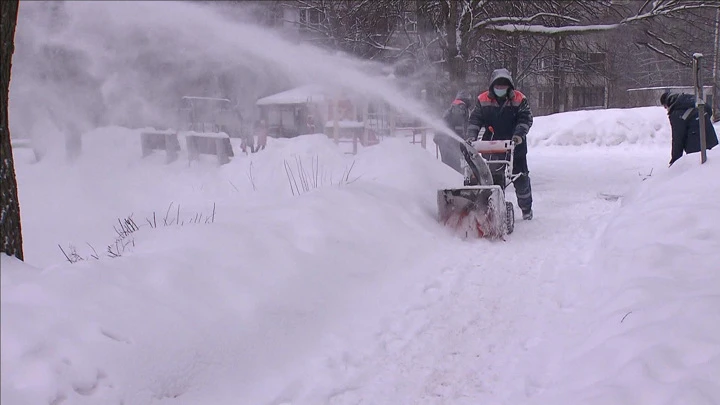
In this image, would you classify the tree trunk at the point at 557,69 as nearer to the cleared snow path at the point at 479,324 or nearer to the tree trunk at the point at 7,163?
the cleared snow path at the point at 479,324

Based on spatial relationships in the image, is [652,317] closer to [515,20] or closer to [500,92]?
[500,92]

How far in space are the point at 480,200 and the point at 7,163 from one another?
4.43 meters

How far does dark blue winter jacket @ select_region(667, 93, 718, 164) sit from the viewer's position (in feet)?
30.1

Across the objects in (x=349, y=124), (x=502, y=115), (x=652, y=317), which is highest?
(x=349, y=124)

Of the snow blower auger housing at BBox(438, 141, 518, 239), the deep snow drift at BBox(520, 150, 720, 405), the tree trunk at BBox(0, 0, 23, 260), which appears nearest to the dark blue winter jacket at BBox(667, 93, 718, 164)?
the snow blower auger housing at BBox(438, 141, 518, 239)

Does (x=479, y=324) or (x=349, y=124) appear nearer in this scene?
(x=479, y=324)

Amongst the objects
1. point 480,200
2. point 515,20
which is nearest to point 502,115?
point 480,200

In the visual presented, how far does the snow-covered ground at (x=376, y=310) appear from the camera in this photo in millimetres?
2639

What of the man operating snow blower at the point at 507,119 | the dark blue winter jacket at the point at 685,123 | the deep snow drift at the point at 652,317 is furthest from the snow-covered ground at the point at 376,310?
the dark blue winter jacket at the point at 685,123

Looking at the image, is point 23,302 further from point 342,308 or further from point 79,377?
point 342,308

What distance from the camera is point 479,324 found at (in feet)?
13.2

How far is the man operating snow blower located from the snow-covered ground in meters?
0.58

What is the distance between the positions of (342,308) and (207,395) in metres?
1.41

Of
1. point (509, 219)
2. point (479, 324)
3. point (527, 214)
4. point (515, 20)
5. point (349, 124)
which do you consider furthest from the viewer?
point (349, 124)
